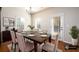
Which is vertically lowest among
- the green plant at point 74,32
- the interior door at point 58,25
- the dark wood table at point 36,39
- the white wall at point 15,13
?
the dark wood table at point 36,39

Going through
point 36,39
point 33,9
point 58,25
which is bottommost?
point 36,39

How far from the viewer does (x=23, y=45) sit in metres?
1.92

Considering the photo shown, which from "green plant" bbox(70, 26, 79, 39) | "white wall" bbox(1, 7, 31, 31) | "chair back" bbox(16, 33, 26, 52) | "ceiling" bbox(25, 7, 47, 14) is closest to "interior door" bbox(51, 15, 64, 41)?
"green plant" bbox(70, 26, 79, 39)

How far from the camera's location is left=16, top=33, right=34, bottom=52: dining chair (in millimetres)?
1908

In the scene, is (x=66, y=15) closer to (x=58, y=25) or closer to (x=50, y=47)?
(x=58, y=25)

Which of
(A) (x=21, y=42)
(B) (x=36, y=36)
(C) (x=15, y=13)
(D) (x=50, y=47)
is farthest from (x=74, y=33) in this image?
(C) (x=15, y=13)

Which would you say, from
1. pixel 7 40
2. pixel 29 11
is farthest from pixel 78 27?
pixel 7 40

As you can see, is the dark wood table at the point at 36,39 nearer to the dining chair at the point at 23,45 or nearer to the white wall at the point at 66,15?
the dining chair at the point at 23,45

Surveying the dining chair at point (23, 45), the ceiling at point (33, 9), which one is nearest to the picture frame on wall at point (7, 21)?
the dining chair at point (23, 45)

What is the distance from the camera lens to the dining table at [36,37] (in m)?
1.90

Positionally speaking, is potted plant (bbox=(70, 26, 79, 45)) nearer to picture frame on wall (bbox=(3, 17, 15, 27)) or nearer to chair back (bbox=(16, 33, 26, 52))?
chair back (bbox=(16, 33, 26, 52))

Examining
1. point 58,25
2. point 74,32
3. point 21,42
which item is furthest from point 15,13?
point 74,32

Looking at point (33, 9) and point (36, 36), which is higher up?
point (33, 9)

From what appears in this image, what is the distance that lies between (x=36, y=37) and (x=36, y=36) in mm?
18
